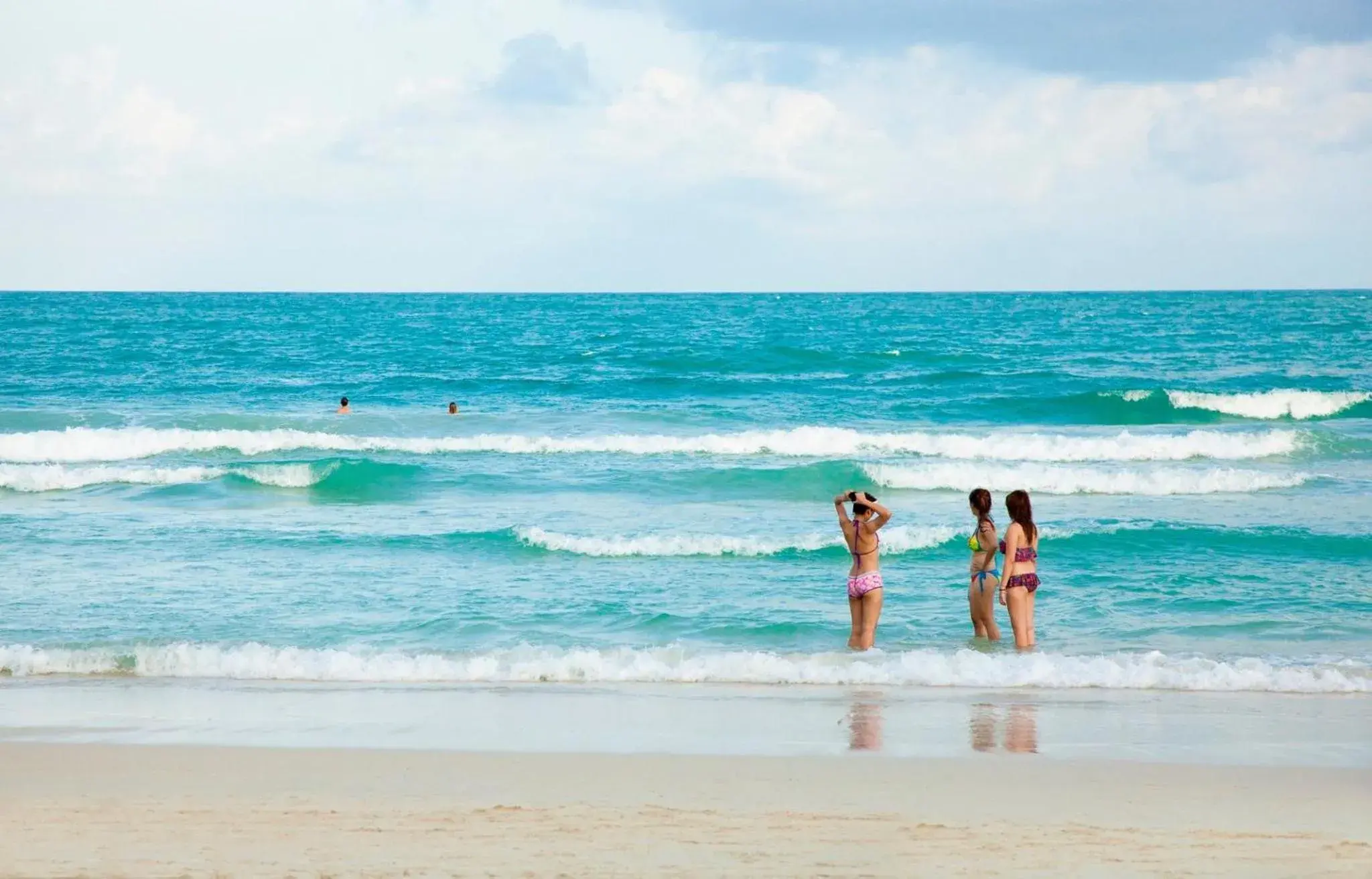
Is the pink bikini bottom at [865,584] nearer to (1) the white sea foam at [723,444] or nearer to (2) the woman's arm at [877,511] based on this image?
(2) the woman's arm at [877,511]

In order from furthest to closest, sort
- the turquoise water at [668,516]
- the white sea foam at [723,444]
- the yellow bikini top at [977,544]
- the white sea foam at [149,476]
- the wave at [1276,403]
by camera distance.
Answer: the wave at [1276,403]
the white sea foam at [723,444]
the white sea foam at [149,476]
the yellow bikini top at [977,544]
the turquoise water at [668,516]

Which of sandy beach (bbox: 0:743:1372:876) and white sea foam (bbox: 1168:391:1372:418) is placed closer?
sandy beach (bbox: 0:743:1372:876)

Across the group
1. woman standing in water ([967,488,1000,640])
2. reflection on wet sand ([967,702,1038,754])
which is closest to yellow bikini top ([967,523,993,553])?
woman standing in water ([967,488,1000,640])

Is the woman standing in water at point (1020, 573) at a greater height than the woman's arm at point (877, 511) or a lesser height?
lesser

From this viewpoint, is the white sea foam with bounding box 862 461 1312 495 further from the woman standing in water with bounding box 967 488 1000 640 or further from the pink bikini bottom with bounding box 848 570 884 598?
the pink bikini bottom with bounding box 848 570 884 598

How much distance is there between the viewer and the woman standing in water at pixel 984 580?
10461mm

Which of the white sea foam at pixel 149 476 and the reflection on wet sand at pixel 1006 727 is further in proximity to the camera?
the white sea foam at pixel 149 476

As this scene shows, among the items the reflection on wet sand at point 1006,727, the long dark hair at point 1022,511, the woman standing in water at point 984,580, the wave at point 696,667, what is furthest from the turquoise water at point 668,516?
the long dark hair at point 1022,511

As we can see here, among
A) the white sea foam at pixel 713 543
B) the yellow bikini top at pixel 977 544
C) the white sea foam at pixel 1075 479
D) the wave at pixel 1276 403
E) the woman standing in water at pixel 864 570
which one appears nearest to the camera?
the woman standing in water at pixel 864 570

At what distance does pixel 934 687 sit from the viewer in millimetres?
9102

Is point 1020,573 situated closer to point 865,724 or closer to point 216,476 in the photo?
point 865,724

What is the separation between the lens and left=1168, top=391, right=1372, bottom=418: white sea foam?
96.2 ft

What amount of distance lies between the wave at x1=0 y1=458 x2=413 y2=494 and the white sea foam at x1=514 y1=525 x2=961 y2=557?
544cm

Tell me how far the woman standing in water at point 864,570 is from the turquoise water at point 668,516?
31 cm
